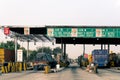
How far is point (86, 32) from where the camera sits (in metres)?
53.6

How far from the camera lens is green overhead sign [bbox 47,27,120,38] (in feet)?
176

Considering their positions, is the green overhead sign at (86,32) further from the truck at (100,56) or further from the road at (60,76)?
the road at (60,76)

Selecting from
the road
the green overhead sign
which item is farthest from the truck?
the road

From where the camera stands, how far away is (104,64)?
5734 centimetres

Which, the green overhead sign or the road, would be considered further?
the green overhead sign

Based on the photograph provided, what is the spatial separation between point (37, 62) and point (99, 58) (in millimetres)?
14529

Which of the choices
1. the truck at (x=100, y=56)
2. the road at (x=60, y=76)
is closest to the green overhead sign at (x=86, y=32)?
Answer: the truck at (x=100, y=56)

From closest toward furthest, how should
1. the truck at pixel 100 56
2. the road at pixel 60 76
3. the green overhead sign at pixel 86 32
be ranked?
1. the road at pixel 60 76
2. the green overhead sign at pixel 86 32
3. the truck at pixel 100 56

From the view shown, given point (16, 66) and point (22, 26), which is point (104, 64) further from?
point (16, 66)

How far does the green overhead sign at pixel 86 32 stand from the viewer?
53.5 m

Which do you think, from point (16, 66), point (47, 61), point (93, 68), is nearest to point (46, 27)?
point (47, 61)

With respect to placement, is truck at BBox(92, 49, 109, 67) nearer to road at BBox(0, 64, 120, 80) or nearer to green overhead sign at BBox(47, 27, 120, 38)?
green overhead sign at BBox(47, 27, 120, 38)

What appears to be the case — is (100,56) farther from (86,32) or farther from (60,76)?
(60,76)

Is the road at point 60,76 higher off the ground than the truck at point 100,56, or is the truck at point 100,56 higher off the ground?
the truck at point 100,56
